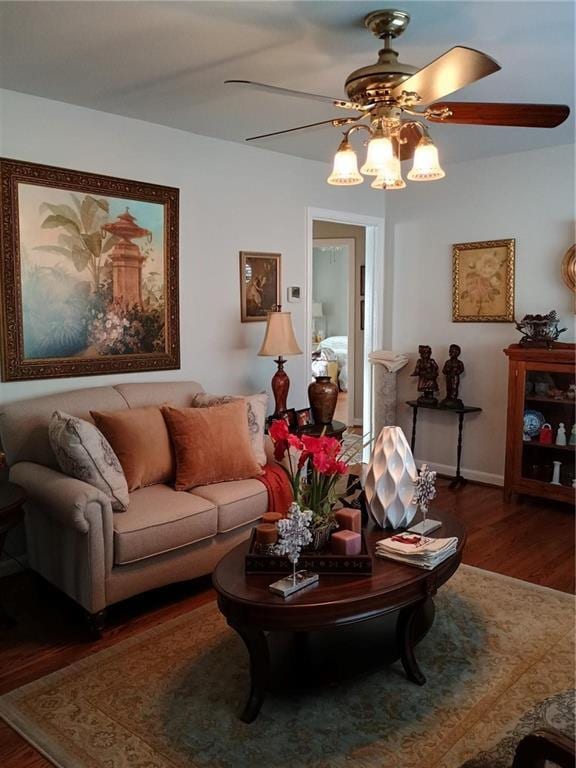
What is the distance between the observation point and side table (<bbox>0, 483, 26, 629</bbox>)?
250cm

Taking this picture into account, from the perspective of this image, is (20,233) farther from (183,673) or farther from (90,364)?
(183,673)

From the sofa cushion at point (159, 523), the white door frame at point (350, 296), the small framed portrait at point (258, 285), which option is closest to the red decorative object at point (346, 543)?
the sofa cushion at point (159, 523)

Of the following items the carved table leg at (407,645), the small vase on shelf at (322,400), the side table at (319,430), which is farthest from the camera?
the small vase on shelf at (322,400)

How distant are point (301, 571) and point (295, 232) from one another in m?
3.15

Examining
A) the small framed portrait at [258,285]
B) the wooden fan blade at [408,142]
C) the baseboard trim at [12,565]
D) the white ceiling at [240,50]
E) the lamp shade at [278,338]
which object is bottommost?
the baseboard trim at [12,565]

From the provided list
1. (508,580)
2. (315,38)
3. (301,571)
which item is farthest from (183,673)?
(315,38)

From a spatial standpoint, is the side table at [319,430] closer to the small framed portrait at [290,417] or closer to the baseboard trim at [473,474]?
the small framed portrait at [290,417]

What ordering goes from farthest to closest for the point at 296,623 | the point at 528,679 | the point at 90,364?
the point at 90,364 < the point at 528,679 < the point at 296,623

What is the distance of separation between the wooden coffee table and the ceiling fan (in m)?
1.53

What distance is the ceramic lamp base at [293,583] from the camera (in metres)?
2.02

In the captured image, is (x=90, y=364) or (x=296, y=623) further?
(x=90, y=364)

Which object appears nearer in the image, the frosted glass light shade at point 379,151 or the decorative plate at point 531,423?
the frosted glass light shade at point 379,151

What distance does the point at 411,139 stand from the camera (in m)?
2.59

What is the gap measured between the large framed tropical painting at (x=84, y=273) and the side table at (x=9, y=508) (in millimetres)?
774
